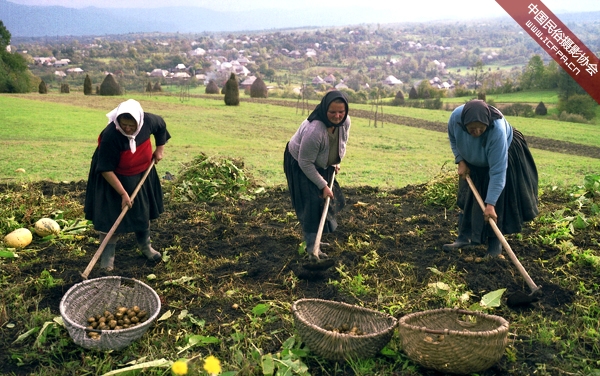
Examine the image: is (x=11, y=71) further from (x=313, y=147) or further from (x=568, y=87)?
(x=313, y=147)

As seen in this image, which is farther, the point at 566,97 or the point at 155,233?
the point at 566,97

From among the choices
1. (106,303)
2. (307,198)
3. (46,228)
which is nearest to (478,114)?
(307,198)

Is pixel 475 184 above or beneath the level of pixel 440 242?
above

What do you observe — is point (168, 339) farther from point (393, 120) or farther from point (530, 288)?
point (393, 120)

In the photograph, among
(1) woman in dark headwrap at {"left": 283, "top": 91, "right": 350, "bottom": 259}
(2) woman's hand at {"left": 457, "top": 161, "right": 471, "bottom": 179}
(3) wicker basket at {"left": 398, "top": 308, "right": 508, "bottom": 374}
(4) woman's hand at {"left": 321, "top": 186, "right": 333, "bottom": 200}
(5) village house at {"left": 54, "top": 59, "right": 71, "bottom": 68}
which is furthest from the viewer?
(5) village house at {"left": 54, "top": 59, "right": 71, "bottom": 68}

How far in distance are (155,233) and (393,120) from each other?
16.1 metres

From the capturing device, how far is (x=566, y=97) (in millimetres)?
22938

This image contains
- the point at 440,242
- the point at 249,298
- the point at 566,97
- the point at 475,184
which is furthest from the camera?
the point at 566,97

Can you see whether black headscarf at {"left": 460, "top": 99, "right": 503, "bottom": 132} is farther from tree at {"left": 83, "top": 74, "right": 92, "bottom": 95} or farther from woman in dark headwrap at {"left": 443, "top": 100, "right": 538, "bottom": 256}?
tree at {"left": 83, "top": 74, "right": 92, "bottom": 95}

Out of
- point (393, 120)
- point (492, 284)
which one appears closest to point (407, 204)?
point (492, 284)

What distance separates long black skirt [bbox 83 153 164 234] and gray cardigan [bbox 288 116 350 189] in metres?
1.38

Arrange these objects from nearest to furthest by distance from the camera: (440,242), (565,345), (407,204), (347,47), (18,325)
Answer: (565,345)
(18,325)
(440,242)
(407,204)
(347,47)

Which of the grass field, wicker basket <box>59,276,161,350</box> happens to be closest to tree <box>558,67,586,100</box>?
the grass field

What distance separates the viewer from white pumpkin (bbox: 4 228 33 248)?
4.97 m
